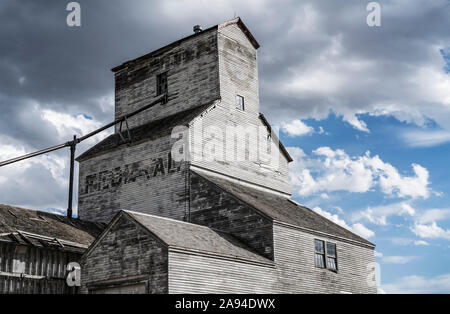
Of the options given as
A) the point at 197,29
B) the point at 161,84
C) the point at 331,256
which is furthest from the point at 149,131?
the point at 331,256

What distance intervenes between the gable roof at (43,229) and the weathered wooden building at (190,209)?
75 millimetres

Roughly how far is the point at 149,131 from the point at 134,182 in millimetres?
3173

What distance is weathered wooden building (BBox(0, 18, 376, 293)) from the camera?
23344 millimetres

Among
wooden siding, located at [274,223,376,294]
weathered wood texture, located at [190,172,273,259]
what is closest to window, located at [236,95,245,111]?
weathered wood texture, located at [190,172,273,259]

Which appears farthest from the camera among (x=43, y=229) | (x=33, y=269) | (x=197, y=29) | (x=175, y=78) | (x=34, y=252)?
(x=197, y=29)

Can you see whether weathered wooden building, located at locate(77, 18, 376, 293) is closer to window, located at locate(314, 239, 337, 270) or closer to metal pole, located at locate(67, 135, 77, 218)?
window, located at locate(314, 239, 337, 270)

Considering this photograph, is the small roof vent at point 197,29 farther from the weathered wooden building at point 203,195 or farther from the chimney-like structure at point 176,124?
the weathered wooden building at point 203,195

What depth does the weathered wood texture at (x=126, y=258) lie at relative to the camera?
2194 cm

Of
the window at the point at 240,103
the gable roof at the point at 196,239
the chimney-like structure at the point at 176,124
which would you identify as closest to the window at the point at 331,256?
the gable roof at the point at 196,239

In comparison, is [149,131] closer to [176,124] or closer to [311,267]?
[176,124]

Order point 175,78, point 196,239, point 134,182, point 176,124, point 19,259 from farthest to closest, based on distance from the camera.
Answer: point 175,78 → point 134,182 → point 176,124 → point 19,259 → point 196,239

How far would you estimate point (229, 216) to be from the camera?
27875mm

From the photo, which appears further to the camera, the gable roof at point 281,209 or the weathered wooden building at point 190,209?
the gable roof at point 281,209
